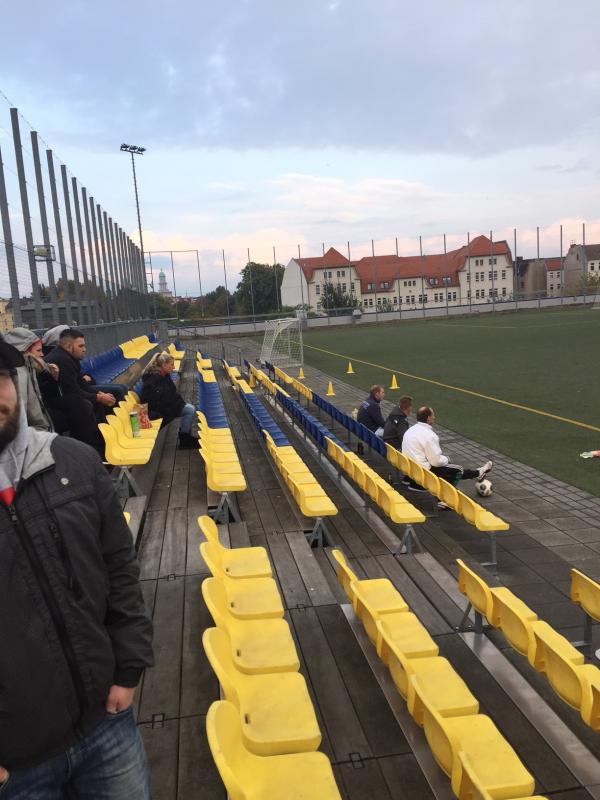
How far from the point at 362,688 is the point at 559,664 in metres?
1.09

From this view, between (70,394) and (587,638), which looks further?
(70,394)

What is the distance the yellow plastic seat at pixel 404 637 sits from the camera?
10.4ft

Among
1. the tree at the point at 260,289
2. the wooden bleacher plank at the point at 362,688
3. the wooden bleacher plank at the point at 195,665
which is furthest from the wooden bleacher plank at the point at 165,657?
the tree at the point at 260,289

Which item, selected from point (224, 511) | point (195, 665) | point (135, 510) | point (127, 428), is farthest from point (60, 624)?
point (127, 428)

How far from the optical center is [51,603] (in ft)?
5.01

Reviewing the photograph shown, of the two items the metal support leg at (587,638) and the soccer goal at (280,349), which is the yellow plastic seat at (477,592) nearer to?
Answer: the metal support leg at (587,638)

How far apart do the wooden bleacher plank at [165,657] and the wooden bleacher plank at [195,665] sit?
0.11 ft

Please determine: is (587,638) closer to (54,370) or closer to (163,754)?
(163,754)

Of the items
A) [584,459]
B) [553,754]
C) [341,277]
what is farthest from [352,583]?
[341,277]

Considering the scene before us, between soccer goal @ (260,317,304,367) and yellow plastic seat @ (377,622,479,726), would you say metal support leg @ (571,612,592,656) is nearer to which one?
yellow plastic seat @ (377,622,479,726)

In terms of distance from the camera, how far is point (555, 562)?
218 inches

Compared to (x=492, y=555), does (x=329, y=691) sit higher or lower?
higher

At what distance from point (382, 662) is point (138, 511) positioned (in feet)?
9.13

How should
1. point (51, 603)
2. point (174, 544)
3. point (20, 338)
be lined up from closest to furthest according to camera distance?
1. point (51, 603)
2. point (20, 338)
3. point (174, 544)
